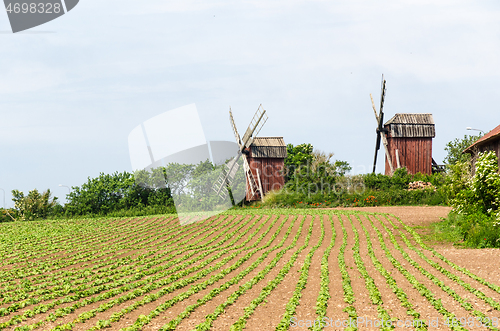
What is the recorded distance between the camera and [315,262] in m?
14.4

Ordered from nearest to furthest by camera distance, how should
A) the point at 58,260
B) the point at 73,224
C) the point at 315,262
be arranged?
the point at 315,262 → the point at 58,260 → the point at 73,224

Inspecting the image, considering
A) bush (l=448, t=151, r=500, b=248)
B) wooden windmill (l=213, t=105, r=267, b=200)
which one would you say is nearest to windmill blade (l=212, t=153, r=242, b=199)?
wooden windmill (l=213, t=105, r=267, b=200)

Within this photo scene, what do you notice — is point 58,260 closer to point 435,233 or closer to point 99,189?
point 435,233

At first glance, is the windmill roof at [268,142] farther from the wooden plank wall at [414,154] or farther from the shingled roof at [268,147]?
the wooden plank wall at [414,154]

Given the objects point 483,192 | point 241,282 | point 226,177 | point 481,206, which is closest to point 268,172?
point 226,177

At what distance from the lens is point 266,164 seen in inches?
1479

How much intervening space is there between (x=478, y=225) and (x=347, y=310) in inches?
429

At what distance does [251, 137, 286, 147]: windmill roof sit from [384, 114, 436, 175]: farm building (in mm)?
9398

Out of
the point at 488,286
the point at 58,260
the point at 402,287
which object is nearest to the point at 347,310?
the point at 402,287

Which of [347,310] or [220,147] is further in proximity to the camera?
[220,147]

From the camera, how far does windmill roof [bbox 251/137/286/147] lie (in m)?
37.8

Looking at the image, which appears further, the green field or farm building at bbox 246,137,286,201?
farm building at bbox 246,137,286,201

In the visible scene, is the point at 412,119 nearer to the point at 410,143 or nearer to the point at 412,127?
the point at 412,127

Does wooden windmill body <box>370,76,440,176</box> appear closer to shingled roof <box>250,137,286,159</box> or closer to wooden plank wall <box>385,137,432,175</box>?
wooden plank wall <box>385,137,432,175</box>
